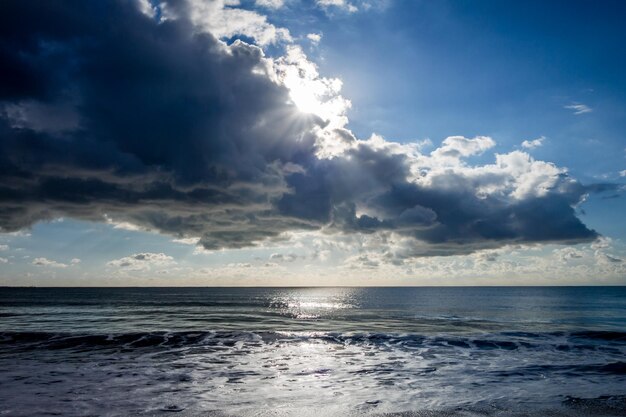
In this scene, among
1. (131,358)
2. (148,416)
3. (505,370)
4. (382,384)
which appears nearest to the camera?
(148,416)

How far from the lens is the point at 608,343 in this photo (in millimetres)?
34219

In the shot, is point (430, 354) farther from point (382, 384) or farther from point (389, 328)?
point (389, 328)

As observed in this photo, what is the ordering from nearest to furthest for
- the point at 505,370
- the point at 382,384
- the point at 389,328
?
the point at 382,384 → the point at 505,370 → the point at 389,328

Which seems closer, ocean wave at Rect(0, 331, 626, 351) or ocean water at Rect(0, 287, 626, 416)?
ocean water at Rect(0, 287, 626, 416)

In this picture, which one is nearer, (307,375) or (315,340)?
(307,375)

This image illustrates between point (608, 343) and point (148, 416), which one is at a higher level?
point (148, 416)

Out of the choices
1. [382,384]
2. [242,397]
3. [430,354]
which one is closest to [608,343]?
[430,354]

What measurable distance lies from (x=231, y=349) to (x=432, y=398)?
1751 cm

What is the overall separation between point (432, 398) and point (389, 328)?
94.9 ft

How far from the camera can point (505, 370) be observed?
22.2 metres

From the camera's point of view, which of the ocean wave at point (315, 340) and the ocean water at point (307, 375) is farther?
the ocean wave at point (315, 340)

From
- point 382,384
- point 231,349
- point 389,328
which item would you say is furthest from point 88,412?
point 389,328

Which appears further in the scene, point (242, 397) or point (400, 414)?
point (242, 397)

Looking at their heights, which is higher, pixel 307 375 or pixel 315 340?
pixel 307 375
